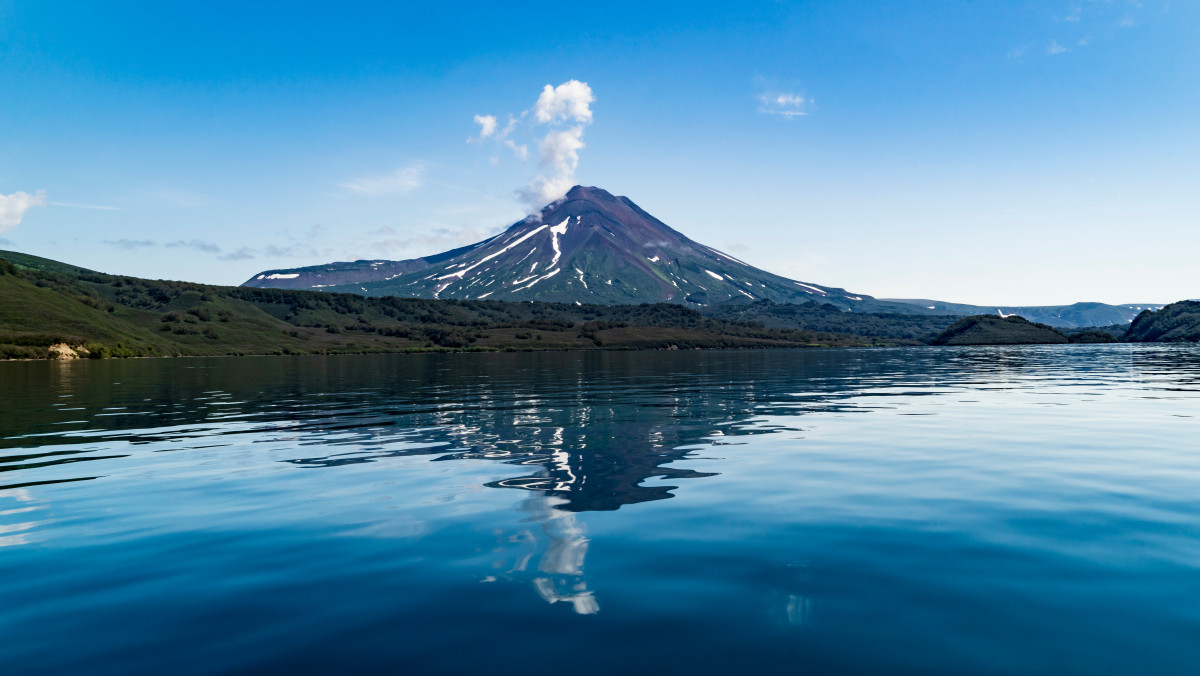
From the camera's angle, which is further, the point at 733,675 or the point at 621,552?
the point at 621,552

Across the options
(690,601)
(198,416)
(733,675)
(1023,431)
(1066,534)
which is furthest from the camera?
(198,416)

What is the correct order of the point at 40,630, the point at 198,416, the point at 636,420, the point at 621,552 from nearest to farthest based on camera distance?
the point at 40,630 < the point at 621,552 < the point at 636,420 < the point at 198,416

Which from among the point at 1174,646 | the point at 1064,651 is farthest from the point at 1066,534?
the point at 1064,651

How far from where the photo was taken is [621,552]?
1153cm

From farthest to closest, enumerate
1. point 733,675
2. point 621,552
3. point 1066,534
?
point 1066,534, point 621,552, point 733,675

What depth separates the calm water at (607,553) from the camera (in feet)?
25.4

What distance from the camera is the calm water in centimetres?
774

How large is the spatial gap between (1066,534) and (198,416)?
40086 mm

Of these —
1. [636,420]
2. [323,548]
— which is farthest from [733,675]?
[636,420]

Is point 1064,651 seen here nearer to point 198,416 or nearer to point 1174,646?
point 1174,646

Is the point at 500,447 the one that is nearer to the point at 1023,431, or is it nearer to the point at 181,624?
the point at 181,624

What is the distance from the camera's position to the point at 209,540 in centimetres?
1287

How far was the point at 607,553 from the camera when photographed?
452 inches

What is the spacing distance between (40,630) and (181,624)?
1.76 m
